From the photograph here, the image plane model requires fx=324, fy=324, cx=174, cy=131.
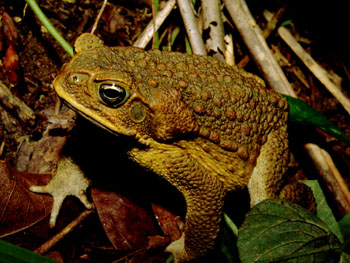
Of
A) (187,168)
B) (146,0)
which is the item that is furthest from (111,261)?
(146,0)

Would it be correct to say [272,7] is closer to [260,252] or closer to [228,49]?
[228,49]

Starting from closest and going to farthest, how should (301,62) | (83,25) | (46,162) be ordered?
(46,162) < (83,25) < (301,62)

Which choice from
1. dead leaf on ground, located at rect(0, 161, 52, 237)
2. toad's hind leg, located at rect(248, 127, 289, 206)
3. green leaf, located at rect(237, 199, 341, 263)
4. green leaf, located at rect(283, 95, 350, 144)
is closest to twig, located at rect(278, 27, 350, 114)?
green leaf, located at rect(283, 95, 350, 144)

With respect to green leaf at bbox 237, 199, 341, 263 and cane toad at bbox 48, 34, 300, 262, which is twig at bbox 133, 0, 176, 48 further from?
green leaf at bbox 237, 199, 341, 263

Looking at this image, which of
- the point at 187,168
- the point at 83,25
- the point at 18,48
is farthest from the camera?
the point at 83,25

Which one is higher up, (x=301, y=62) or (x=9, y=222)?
(x=301, y=62)

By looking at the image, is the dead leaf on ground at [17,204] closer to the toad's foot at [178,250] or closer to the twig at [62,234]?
the twig at [62,234]

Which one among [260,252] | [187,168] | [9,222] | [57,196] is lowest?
[9,222]

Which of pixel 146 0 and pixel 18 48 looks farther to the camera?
pixel 146 0
